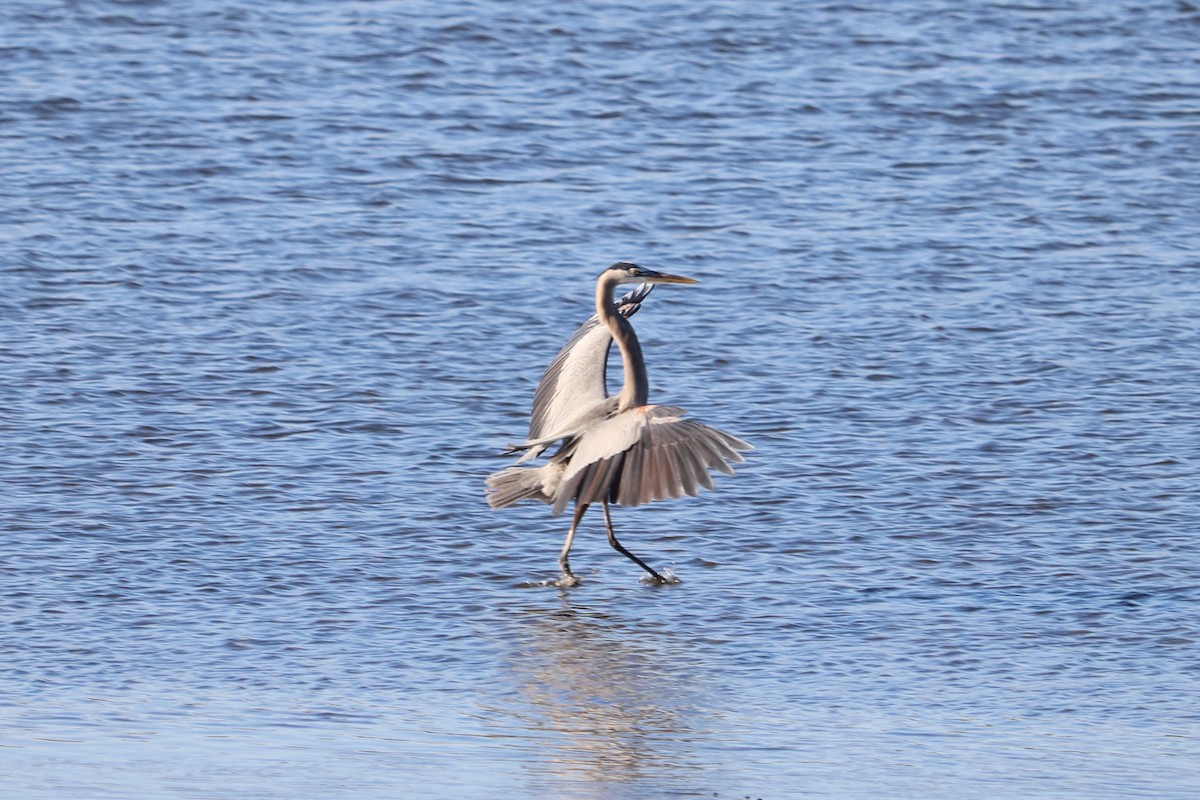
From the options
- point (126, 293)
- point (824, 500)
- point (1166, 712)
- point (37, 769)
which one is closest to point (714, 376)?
point (824, 500)

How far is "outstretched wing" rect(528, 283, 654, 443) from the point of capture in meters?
8.52

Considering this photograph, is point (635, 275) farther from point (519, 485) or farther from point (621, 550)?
point (621, 550)

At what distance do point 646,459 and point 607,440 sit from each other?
0.75 ft

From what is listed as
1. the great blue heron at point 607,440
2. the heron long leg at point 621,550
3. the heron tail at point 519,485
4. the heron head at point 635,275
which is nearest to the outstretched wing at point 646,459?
the great blue heron at point 607,440

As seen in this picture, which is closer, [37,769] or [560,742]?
[37,769]

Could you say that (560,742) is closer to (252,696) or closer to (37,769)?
(252,696)

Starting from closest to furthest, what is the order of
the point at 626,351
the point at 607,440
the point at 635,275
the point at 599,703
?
the point at 599,703
the point at 607,440
the point at 626,351
the point at 635,275

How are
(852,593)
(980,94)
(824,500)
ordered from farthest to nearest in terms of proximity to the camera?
(980,94)
(824,500)
(852,593)

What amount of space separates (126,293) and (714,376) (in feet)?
11.8

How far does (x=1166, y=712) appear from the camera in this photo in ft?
21.1

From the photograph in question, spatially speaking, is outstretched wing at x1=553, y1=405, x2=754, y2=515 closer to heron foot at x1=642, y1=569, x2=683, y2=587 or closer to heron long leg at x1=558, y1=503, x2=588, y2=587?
heron long leg at x1=558, y1=503, x2=588, y2=587

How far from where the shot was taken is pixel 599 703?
6594mm

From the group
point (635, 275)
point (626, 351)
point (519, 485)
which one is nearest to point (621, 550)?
point (519, 485)

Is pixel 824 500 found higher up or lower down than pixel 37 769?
lower down
